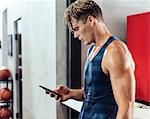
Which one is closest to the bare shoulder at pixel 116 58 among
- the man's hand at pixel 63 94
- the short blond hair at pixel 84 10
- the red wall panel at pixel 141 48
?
the short blond hair at pixel 84 10

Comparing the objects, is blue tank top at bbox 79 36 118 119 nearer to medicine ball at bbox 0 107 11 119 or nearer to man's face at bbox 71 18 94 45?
man's face at bbox 71 18 94 45

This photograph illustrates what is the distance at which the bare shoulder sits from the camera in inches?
59.2

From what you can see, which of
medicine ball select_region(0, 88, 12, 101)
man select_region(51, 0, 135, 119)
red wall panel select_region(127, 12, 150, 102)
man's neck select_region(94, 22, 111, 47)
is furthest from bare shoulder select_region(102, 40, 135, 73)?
medicine ball select_region(0, 88, 12, 101)

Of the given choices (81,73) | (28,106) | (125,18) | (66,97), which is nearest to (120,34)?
(125,18)

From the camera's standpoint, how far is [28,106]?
461 centimetres

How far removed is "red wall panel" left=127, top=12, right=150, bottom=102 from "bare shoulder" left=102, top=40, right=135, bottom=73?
1149 millimetres

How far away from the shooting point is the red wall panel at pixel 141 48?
266 centimetres

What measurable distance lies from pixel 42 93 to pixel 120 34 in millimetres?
1295

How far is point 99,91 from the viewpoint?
5.45 feet

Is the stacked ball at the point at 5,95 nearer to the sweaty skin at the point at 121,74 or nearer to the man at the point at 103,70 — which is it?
the man at the point at 103,70

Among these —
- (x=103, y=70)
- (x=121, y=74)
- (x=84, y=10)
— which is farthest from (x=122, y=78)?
(x=84, y=10)

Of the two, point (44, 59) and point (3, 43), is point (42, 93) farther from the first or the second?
point (3, 43)

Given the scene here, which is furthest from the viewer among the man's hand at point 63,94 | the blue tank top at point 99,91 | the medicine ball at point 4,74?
the medicine ball at point 4,74

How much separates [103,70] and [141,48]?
1.26 m
